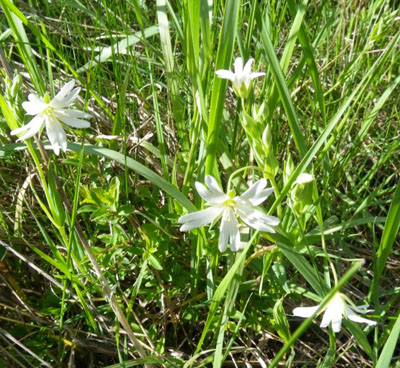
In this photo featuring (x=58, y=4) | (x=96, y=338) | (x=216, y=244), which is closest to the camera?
(x=216, y=244)

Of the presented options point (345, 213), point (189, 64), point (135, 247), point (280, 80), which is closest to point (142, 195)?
point (135, 247)

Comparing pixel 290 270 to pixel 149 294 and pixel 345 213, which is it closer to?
pixel 345 213

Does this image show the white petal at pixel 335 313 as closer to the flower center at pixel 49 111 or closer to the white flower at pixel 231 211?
the white flower at pixel 231 211

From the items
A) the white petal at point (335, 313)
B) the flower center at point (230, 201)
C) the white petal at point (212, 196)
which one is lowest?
the white petal at point (335, 313)

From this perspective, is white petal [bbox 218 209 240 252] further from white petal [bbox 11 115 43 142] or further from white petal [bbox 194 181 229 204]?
white petal [bbox 11 115 43 142]

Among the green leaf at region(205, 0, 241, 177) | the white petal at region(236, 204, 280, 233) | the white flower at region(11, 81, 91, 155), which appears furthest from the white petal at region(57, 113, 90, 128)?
the white petal at region(236, 204, 280, 233)

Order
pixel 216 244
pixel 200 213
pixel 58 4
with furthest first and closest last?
pixel 58 4 → pixel 216 244 → pixel 200 213

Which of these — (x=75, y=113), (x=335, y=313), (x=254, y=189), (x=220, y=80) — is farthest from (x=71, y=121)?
(x=335, y=313)

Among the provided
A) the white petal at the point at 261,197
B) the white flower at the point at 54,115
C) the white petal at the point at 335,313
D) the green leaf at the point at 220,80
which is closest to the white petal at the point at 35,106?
the white flower at the point at 54,115
